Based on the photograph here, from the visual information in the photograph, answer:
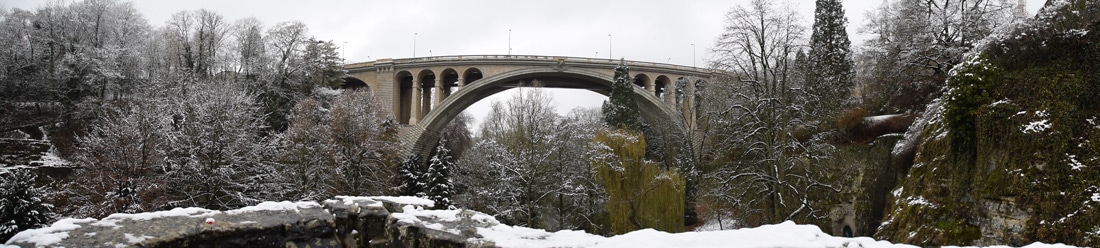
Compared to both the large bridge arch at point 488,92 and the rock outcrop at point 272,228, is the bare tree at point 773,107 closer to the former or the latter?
the rock outcrop at point 272,228


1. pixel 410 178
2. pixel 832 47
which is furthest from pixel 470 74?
pixel 832 47

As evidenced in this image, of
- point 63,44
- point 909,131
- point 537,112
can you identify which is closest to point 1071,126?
point 909,131

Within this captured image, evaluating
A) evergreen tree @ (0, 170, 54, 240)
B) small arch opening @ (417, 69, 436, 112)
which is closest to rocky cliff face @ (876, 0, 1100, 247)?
evergreen tree @ (0, 170, 54, 240)

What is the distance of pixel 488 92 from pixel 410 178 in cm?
1381

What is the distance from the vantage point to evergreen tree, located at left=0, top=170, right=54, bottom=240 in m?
13.3

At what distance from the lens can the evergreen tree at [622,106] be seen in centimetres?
2675

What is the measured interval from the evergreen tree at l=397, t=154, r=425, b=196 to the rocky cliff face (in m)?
18.7

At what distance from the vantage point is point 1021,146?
28.6ft

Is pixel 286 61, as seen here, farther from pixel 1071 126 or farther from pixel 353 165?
pixel 1071 126

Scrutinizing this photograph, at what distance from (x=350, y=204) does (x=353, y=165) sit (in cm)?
1366

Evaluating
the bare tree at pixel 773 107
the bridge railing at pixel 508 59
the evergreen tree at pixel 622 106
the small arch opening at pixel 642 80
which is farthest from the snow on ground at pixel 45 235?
the small arch opening at pixel 642 80

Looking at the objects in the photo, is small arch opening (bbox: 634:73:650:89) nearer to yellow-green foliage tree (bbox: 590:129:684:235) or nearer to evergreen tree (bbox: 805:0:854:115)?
evergreen tree (bbox: 805:0:854:115)

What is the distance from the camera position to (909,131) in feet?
43.8

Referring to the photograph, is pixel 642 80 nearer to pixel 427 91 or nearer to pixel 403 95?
pixel 427 91
